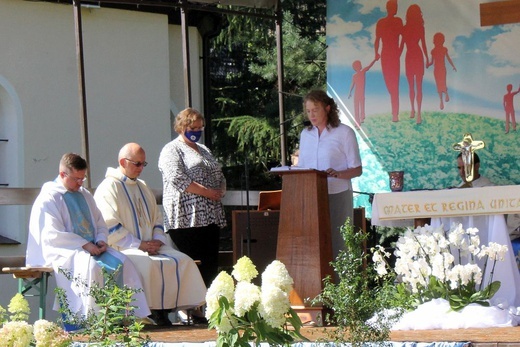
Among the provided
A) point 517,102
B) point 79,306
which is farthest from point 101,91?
point 79,306

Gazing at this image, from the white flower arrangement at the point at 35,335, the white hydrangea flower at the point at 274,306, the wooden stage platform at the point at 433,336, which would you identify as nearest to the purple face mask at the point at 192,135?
the wooden stage platform at the point at 433,336

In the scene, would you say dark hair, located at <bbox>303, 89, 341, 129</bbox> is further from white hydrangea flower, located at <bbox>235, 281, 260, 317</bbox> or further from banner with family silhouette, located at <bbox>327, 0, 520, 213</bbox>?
white hydrangea flower, located at <bbox>235, 281, 260, 317</bbox>

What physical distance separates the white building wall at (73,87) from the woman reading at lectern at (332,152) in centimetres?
503

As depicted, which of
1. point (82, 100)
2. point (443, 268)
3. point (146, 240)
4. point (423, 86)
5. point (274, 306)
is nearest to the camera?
point (274, 306)

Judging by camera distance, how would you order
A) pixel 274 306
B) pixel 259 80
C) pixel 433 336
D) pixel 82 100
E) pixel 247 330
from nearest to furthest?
pixel 274 306, pixel 247 330, pixel 433 336, pixel 82 100, pixel 259 80

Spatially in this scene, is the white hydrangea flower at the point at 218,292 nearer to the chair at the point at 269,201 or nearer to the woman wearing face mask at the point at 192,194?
the woman wearing face mask at the point at 192,194

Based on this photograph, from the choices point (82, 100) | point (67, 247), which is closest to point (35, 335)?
point (67, 247)

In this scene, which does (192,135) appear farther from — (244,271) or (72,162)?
(244,271)

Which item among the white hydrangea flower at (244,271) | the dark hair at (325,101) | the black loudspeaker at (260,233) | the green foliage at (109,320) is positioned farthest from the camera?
the black loudspeaker at (260,233)

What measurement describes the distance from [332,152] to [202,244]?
1279 mm

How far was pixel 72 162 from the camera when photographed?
7.82 meters

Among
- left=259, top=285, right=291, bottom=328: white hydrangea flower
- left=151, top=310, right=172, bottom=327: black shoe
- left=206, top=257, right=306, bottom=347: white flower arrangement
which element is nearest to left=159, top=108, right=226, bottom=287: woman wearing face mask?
left=151, top=310, right=172, bottom=327: black shoe

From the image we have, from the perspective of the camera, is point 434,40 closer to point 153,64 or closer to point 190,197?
point 190,197

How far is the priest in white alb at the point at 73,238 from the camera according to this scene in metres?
7.68
